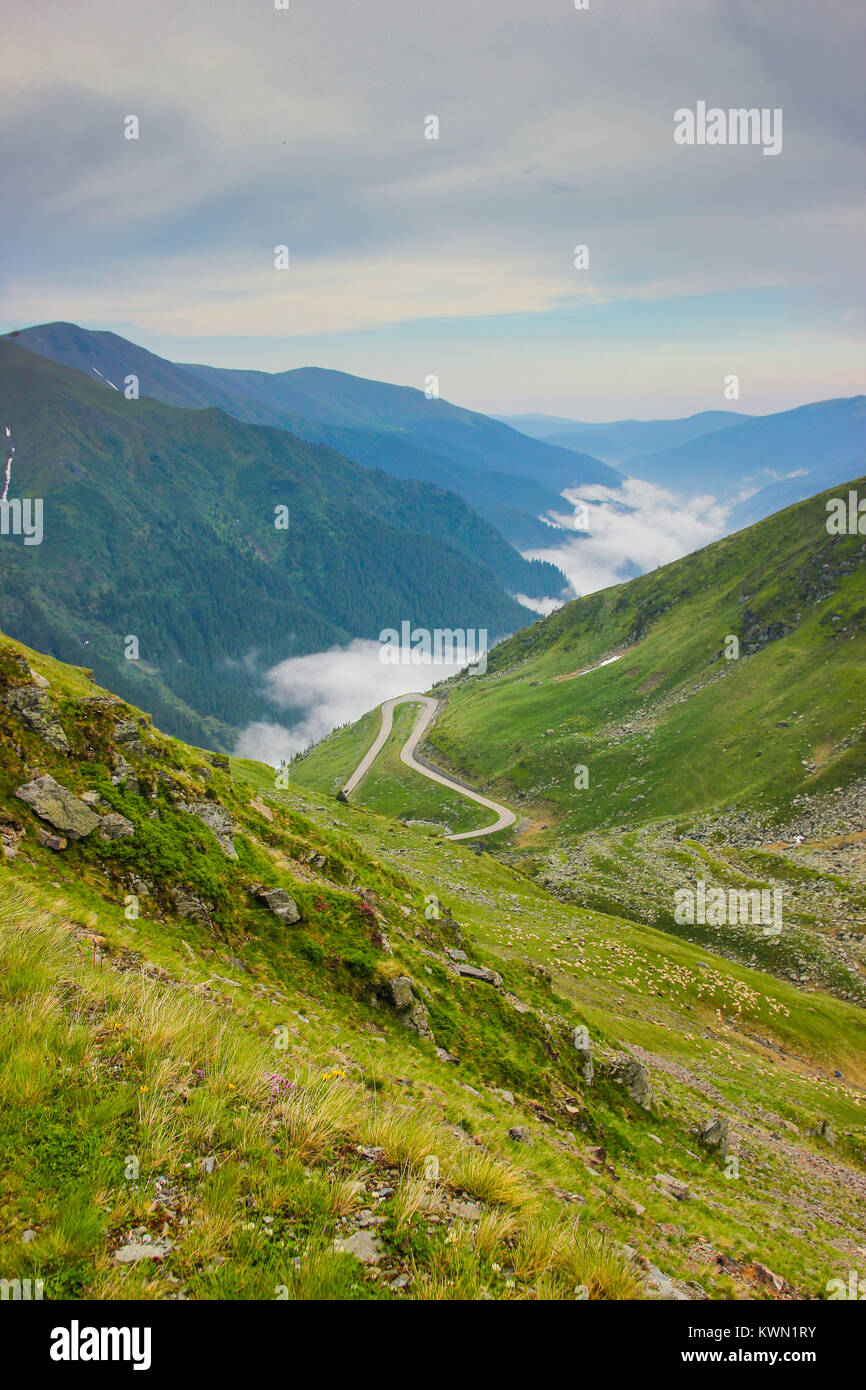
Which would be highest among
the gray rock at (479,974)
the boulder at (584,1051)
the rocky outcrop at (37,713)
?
the rocky outcrop at (37,713)

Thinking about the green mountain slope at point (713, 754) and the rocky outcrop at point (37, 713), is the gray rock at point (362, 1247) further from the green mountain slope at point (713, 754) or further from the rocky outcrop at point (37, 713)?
the green mountain slope at point (713, 754)

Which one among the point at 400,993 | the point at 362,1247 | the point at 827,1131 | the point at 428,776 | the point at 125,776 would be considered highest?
the point at 125,776

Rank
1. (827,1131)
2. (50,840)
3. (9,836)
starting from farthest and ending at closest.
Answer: (827,1131)
(50,840)
(9,836)

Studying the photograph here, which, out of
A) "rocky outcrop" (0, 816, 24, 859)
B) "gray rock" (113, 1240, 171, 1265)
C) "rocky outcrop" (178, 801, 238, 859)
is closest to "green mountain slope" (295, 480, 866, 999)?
"rocky outcrop" (178, 801, 238, 859)

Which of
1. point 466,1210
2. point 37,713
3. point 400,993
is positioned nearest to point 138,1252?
point 466,1210

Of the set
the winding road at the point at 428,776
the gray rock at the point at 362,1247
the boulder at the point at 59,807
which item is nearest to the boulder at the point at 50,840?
the boulder at the point at 59,807

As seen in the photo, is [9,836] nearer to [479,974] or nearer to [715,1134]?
[479,974]

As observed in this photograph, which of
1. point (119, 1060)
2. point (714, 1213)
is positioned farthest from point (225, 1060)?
point (714, 1213)

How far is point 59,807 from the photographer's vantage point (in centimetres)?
1612

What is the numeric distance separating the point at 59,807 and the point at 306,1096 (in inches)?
428

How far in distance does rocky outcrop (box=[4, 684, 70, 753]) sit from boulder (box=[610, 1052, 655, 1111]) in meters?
21.5

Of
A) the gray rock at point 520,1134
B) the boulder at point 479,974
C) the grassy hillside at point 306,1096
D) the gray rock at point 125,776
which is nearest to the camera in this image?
the grassy hillside at point 306,1096

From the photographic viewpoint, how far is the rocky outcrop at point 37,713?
58.3ft

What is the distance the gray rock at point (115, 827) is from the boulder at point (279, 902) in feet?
13.1
